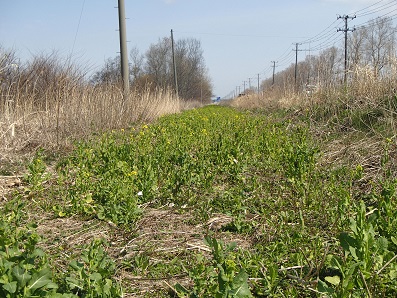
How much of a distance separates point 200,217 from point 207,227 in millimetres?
254

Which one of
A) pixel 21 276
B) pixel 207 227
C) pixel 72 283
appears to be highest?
pixel 21 276

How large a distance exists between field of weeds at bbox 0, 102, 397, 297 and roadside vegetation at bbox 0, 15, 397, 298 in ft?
0.04

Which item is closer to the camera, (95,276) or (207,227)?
(95,276)

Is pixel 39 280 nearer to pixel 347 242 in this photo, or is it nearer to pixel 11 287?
pixel 11 287

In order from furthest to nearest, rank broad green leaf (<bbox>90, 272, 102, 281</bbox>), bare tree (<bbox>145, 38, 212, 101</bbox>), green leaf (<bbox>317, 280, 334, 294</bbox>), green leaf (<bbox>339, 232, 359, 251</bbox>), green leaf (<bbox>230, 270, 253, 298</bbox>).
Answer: bare tree (<bbox>145, 38, 212, 101</bbox>), green leaf (<bbox>339, 232, 359, 251</bbox>), broad green leaf (<bbox>90, 272, 102, 281</bbox>), green leaf (<bbox>317, 280, 334, 294</bbox>), green leaf (<bbox>230, 270, 253, 298</bbox>)

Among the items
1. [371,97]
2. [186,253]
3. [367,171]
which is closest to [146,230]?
[186,253]

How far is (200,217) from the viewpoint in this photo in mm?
3385

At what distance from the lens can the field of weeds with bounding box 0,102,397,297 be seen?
1.96 meters

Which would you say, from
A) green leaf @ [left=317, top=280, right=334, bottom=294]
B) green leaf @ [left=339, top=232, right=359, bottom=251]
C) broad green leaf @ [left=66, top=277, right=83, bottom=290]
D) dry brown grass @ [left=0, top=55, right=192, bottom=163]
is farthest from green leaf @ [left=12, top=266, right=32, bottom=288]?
dry brown grass @ [left=0, top=55, right=192, bottom=163]

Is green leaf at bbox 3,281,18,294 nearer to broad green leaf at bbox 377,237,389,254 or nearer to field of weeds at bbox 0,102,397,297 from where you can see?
field of weeds at bbox 0,102,397,297

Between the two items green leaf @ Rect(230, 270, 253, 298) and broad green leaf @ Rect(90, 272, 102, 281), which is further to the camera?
broad green leaf @ Rect(90, 272, 102, 281)

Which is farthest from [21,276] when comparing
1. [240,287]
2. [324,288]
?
[324,288]

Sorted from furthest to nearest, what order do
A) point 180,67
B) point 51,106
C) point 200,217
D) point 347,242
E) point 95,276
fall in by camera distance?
point 180,67, point 51,106, point 200,217, point 347,242, point 95,276

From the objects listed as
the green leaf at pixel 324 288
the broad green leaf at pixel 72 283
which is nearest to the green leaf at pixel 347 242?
the green leaf at pixel 324 288
